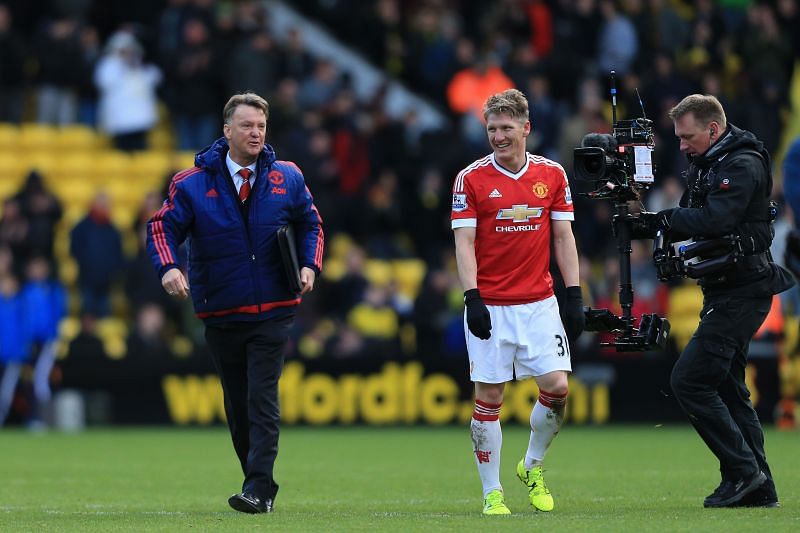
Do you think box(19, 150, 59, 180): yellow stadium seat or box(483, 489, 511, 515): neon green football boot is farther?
box(19, 150, 59, 180): yellow stadium seat

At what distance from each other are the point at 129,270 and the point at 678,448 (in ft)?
28.3

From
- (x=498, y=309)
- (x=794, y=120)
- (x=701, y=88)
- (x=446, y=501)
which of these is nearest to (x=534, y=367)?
(x=498, y=309)

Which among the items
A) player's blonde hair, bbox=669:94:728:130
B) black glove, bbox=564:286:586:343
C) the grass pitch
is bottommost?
the grass pitch

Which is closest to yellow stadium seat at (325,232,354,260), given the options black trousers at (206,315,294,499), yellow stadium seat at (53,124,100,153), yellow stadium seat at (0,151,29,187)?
yellow stadium seat at (53,124,100,153)

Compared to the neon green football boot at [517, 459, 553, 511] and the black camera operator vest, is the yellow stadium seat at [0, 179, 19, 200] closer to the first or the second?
the neon green football boot at [517, 459, 553, 511]

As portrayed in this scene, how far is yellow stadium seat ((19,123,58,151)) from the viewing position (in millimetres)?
24578

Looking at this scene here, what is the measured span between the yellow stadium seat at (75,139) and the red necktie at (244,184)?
1451cm

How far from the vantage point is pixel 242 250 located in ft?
35.1

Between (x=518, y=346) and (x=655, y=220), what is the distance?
1.14 metres

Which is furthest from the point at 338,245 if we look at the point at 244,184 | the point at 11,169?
the point at 244,184

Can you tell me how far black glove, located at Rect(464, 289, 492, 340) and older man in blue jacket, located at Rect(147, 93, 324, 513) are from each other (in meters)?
1.19

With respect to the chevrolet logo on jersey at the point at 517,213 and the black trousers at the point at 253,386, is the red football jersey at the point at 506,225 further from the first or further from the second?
the black trousers at the point at 253,386

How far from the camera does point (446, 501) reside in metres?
11.3

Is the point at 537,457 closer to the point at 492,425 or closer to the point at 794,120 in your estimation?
the point at 492,425
